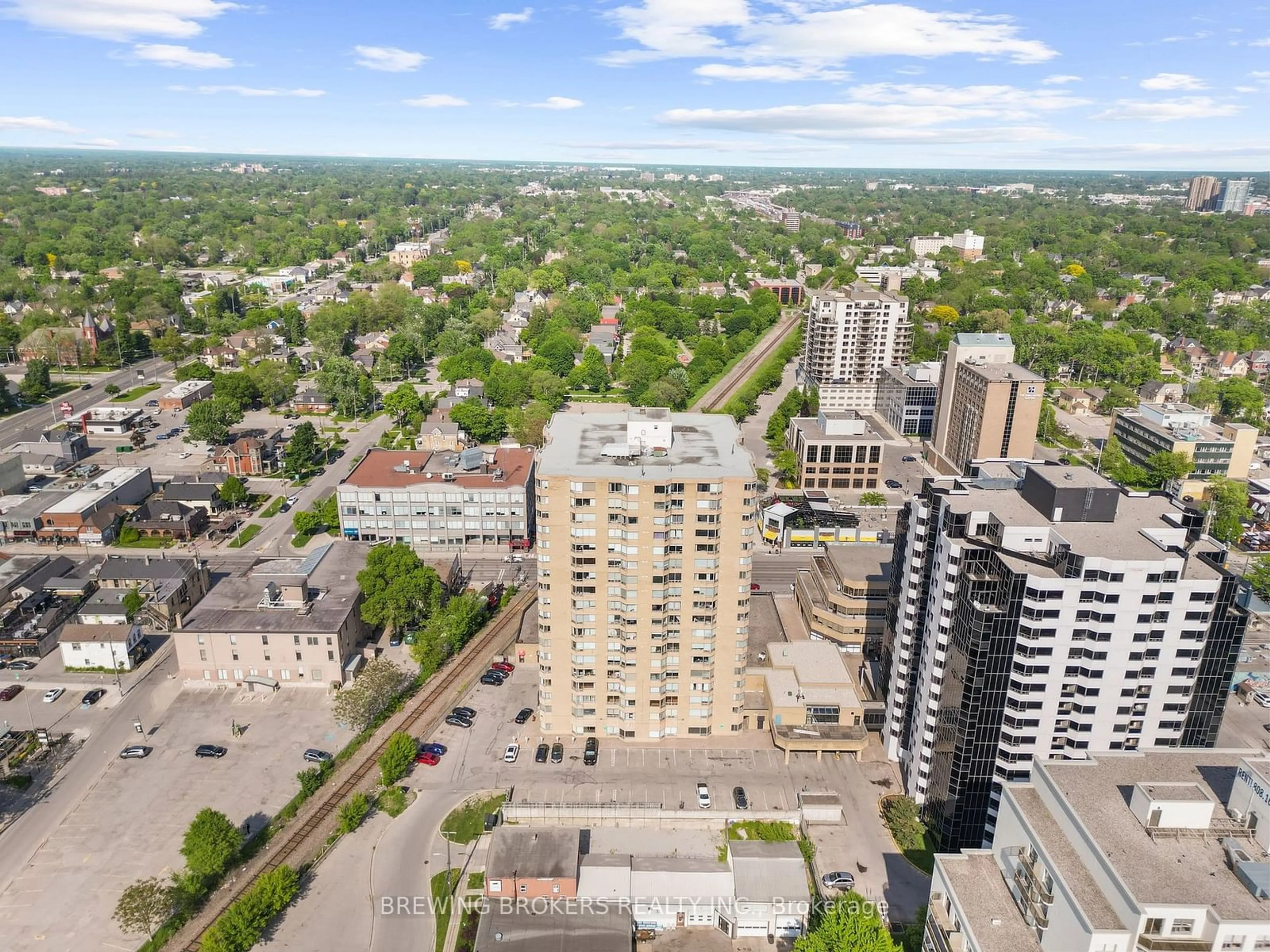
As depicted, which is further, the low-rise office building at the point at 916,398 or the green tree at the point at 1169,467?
the low-rise office building at the point at 916,398

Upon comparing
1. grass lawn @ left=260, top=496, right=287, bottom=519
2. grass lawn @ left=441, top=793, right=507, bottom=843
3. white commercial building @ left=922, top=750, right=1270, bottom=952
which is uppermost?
white commercial building @ left=922, top=750, right=1270, bottom=952

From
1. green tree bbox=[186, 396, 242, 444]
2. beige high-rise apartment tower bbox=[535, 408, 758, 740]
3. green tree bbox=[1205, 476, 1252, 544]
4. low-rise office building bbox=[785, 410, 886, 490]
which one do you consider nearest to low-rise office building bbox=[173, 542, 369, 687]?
beige high-rise apartment tower bbox=[535, 408, 758, 740]

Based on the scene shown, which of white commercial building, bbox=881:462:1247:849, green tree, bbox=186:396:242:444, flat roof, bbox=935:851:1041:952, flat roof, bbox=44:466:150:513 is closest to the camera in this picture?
flat roof, bbox=935:851:1041:952

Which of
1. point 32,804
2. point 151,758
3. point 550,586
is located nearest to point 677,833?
point 550,586

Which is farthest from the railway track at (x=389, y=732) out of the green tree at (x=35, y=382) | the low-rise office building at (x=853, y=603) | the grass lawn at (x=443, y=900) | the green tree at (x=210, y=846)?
the green tree at (x=35, y=382)

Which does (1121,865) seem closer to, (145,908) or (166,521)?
(145,908)

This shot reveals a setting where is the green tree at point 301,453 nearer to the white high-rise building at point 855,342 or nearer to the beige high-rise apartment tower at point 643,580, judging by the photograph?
the beige high-rise apartment tower at point 643,580

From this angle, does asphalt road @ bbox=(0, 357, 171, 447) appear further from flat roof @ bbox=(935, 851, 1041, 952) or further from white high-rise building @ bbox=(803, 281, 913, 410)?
flat roof @ bbox=(935, 851, 1041, 952)
